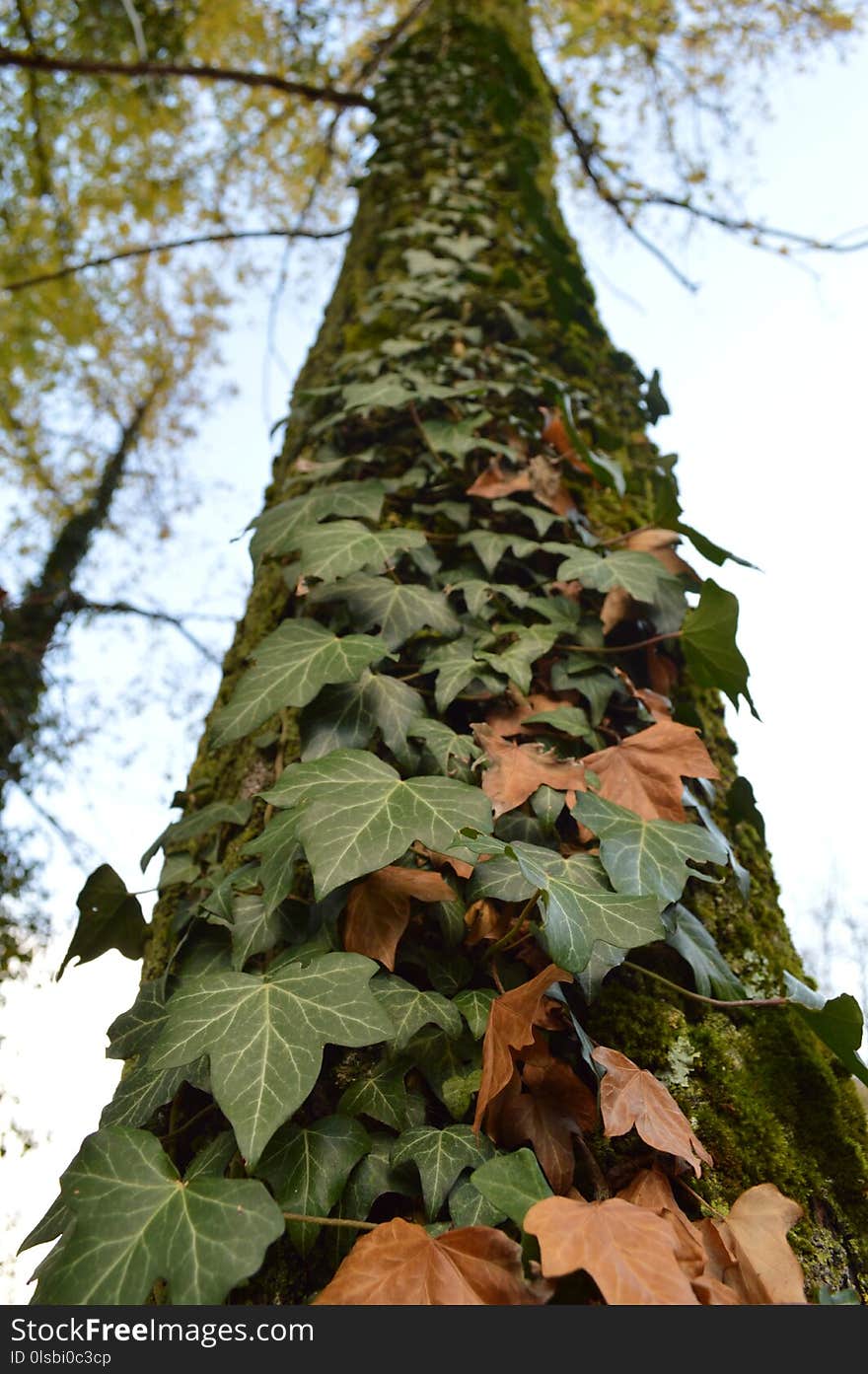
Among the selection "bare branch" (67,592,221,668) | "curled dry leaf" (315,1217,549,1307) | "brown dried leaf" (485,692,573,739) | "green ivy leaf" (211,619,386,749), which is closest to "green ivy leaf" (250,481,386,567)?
"green ivy leaf" (211,619,386,749)

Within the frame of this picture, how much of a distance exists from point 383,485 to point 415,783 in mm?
748

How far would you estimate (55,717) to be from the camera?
242 inches

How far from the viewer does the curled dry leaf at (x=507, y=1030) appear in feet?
2.68

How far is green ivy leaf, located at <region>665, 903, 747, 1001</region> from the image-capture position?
1.04 metres

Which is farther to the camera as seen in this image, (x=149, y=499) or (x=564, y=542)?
(x=149, y=499)

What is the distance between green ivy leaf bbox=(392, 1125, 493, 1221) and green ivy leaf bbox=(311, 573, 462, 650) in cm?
72

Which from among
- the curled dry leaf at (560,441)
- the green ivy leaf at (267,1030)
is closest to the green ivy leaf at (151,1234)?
the green ivy leaf at (267,1030)

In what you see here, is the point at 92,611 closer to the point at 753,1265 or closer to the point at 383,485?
the point at 383,485

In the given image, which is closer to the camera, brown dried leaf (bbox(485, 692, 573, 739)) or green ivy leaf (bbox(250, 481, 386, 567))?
brown dried leaf (bbox(485, 692, 573, 739))

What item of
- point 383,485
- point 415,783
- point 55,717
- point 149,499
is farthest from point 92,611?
point 415,783

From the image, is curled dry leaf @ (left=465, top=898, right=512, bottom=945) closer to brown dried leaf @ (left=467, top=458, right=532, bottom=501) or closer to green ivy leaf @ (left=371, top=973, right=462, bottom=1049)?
green ivy leaf @ (left=371, top=973, right=462, bottom=1049)

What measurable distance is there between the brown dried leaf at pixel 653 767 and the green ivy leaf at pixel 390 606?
0.35 meters

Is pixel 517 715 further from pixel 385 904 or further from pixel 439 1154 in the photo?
pixel 439 1154

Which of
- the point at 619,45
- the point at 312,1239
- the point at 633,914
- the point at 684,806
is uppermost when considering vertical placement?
the point at 619,45
